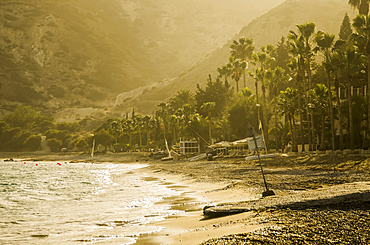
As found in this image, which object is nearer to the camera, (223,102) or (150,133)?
(223,102)

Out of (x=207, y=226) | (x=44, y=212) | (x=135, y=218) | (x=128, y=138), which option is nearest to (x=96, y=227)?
(x=135, y=218)

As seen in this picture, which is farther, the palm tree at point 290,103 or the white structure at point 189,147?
the white structure at point 189,147

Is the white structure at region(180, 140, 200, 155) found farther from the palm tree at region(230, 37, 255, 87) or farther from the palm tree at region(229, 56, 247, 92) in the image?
the palm tree at region(230, 37, 255, 87)

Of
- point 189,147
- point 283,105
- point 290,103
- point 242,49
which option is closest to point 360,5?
point 290,103

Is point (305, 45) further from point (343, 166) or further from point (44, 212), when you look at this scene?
Answer: point (44, 212)

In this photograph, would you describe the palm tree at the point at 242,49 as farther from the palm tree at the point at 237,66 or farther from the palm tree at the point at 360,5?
the palm tree at the point at 360,5

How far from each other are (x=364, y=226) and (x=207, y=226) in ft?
A: 13.1

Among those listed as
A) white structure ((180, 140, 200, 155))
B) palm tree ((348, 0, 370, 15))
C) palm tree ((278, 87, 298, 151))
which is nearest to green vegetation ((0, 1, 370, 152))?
palm tree ((278, 87, 298, 151))

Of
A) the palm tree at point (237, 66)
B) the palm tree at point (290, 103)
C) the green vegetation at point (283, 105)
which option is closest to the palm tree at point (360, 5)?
the green vegetation at point (283, 105)

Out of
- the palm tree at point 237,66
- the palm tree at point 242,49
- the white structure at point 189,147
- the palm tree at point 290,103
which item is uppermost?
the palm tree at point 242,49

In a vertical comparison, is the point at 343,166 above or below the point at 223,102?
below

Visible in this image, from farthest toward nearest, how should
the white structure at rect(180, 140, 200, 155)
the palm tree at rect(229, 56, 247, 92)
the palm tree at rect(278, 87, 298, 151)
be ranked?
the white structure at rect(180, 140, 200, 155)
the palm tree at rect(229, 56, 247, 92)
the palm tree at rect(278, 87, 298, 151)

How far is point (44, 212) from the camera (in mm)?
18516

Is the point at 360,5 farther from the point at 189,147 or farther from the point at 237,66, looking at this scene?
the point at 189,147
